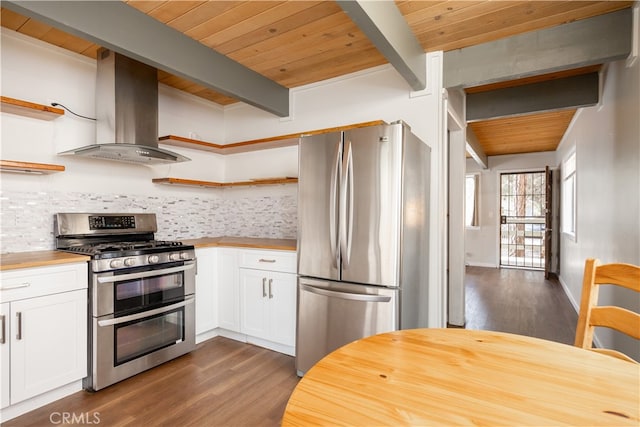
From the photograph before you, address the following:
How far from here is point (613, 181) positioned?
2576 millimetres

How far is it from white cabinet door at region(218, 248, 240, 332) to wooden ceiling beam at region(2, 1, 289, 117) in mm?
1434

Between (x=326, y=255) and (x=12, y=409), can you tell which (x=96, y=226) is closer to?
(x=12, y=409)

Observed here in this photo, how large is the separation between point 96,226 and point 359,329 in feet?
7.39

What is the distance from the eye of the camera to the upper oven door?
7.10ft

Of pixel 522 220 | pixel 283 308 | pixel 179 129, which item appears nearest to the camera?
pixel 283 308

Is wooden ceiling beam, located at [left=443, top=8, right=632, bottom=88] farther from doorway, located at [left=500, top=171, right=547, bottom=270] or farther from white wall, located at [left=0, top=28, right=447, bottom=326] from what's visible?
doorway, located at [left=500, top=171, right=547, bottom=270]

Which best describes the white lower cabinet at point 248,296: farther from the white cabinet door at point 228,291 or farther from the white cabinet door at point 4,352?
the white cabinet door at point 4,352

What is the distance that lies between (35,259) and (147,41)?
153cm

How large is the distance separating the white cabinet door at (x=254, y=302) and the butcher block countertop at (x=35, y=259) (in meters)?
1.18

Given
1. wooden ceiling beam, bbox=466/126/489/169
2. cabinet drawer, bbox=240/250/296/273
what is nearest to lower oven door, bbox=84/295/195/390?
cabinet drawer, bbox=240/250/296/273

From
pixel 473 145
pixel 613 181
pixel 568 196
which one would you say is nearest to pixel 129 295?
pixel 613 181

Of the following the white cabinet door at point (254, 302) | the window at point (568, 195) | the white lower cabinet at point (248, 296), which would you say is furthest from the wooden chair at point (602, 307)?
the window at point (568, 195)

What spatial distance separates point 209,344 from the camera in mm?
2951
